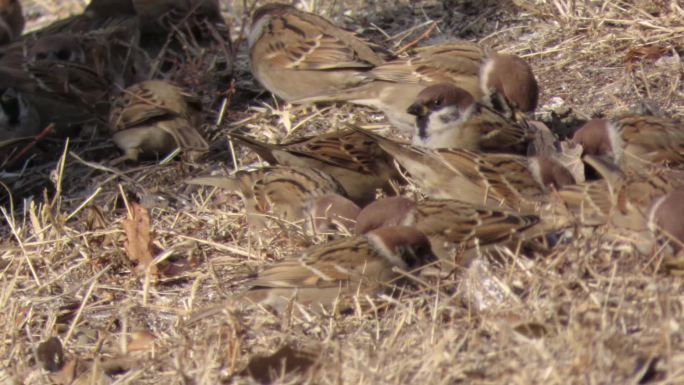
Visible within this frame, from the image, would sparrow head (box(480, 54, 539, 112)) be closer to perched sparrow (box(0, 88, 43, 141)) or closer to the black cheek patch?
the black cheek patch

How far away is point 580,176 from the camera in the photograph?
4.68 metres

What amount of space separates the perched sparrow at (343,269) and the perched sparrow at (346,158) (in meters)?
1.08

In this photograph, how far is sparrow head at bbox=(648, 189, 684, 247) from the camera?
3713 mm

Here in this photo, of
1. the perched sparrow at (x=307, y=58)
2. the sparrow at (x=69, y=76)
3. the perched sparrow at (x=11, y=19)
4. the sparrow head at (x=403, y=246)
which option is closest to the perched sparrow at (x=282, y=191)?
the sparrow head at (x=403, y=246)

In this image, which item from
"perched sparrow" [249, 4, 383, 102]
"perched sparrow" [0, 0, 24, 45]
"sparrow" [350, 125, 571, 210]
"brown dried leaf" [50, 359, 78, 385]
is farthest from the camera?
"perched sparrow" [0, 0, 24, 45]

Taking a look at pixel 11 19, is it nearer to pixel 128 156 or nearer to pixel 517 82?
pixel 128 156

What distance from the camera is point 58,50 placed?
651cm

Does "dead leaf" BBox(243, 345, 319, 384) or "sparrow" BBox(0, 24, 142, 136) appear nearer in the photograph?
"dead leaf" BBox(243, 345, 319, 384)

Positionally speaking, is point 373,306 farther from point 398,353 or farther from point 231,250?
point 231,250

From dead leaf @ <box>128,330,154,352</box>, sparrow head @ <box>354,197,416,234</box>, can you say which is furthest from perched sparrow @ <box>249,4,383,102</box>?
dead leaf @ <box>128,330,154,352</box>

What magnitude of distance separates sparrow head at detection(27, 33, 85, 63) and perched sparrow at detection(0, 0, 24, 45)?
1462 mm

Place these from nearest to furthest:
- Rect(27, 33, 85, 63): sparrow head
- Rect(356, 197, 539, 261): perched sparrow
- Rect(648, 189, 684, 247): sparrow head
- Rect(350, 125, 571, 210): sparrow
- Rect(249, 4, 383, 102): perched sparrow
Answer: Rect(648, 189, 684, 247): sparrow head, Rect(356, 197, 539, 261): perched sparrow, Rect(350, 125, 571, 210): sparrow, Rect(249, 4, 383, 102): perched sparrow, Rect(27, 33, 85, 63): sparrow head

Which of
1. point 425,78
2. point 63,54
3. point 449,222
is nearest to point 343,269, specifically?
point 449,222

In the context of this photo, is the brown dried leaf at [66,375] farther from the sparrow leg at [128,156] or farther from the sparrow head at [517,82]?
the sparrow head at [517,82]
